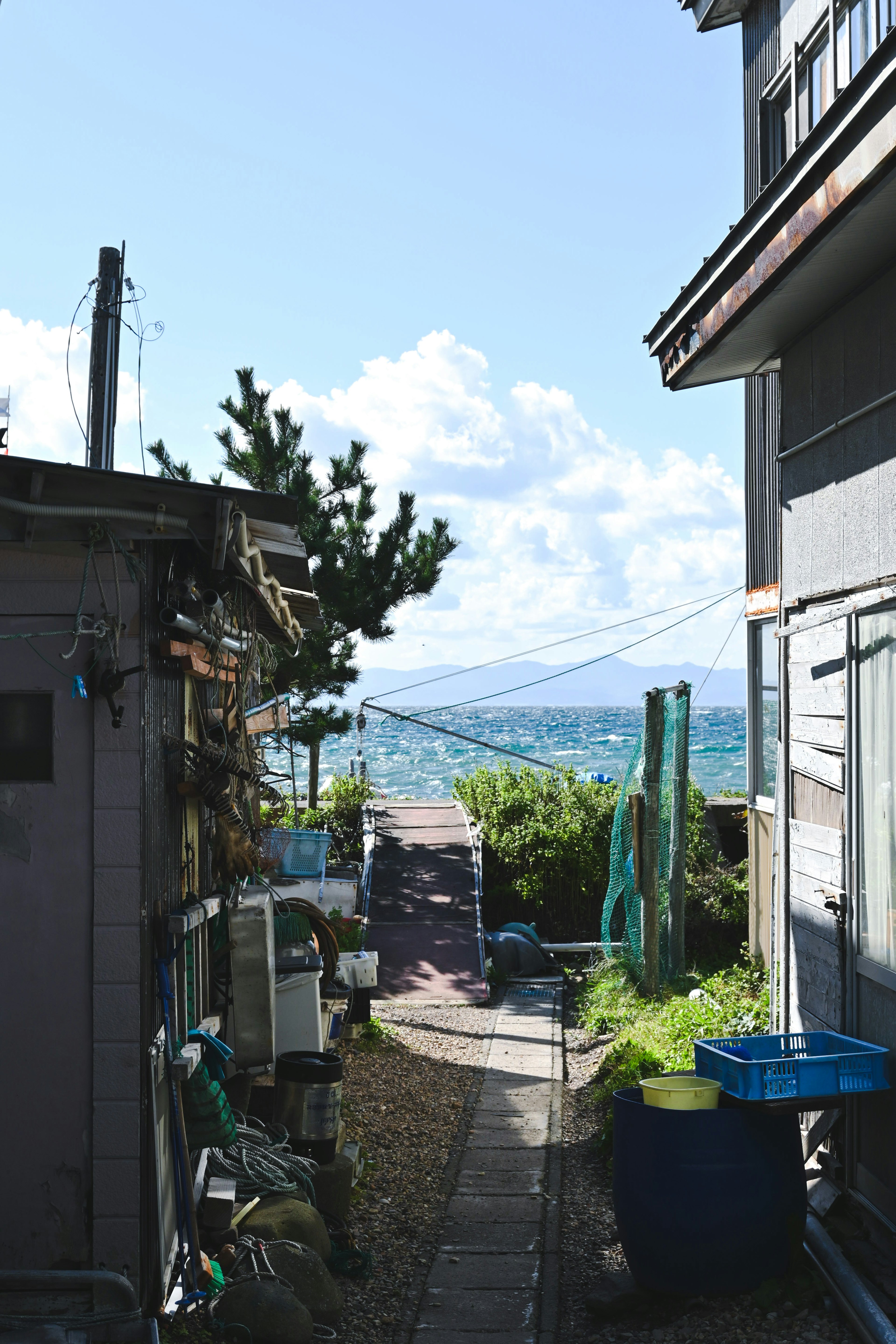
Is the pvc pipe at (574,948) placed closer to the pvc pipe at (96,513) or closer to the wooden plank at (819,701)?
the wooden plank at (819,701)

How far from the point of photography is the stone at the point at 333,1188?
5617 millimetres

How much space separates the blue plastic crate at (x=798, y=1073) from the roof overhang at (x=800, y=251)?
132 inches

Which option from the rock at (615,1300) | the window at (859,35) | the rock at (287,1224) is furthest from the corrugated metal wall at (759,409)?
the rock at (287,1224)

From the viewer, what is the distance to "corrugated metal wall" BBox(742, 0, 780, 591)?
909cm

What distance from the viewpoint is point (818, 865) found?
563 centimetres

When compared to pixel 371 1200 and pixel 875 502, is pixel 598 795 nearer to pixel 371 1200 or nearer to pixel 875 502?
pixel 371 1200

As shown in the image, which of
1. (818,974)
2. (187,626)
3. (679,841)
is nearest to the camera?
(187,626)

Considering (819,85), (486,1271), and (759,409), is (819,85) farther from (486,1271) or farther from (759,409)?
(486,1271)

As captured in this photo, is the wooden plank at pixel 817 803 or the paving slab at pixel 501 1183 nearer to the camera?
the wooden plank at pixel 817 803

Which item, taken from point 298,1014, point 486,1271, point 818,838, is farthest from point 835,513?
point 298,1014

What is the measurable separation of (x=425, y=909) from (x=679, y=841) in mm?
3910

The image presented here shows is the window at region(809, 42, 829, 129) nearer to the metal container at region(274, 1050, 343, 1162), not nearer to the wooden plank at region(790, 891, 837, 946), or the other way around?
the wooden plank at region(790, 891, 837, 946)

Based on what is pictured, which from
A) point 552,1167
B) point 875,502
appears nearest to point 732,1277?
point 552,1167

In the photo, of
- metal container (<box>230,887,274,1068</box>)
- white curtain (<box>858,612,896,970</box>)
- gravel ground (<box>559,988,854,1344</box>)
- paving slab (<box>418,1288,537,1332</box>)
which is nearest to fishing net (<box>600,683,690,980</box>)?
gravel ground (<box>559,988,854,1344</box>)
